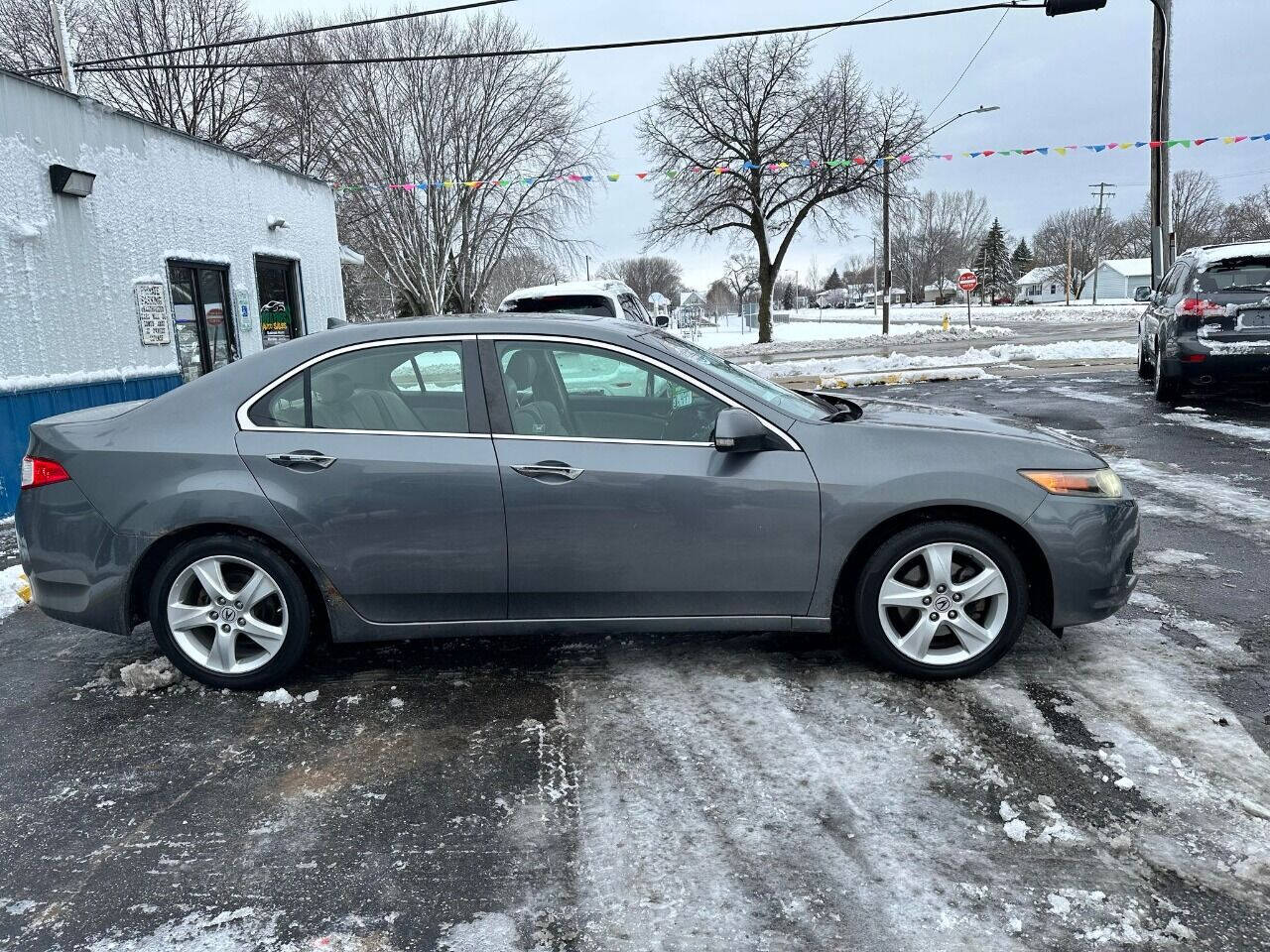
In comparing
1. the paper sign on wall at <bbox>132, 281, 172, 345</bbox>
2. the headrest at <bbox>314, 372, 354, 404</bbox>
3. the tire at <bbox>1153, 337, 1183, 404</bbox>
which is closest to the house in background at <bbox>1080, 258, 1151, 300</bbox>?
the tire at <bbox>1153, 337, 1183, 404</bbox>

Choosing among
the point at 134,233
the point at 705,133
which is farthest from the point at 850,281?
the point at 134,233

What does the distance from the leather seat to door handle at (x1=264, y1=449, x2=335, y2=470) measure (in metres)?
0.77

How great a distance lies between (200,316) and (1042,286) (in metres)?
116

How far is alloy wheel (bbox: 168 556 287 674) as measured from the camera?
3773 mm

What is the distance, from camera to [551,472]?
3.63 m

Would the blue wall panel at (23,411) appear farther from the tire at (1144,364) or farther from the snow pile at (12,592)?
the tire at (1144,364)

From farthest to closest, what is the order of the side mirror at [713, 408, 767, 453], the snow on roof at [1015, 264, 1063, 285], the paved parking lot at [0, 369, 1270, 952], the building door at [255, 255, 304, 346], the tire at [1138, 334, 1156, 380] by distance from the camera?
1. the snow on roof at [1015, 264, 1063, 285]
2. the tire at [1138, 334, 1156, 380]
3. the building door at [255, 255, 304, 346]
4. the side mirror at [713, 408, 767, 453]
5. the paved parking lot at [0, 369, 1270, 952]

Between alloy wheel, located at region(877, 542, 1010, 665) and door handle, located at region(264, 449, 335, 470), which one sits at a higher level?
door handle, located at region(264, 449, 335, 470)

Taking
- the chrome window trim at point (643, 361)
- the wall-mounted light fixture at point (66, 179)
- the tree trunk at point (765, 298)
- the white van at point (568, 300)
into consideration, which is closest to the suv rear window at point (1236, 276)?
the white van at point (568, 300)

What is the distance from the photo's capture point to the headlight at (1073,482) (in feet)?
11.9

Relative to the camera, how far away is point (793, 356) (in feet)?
Answer: 91.5

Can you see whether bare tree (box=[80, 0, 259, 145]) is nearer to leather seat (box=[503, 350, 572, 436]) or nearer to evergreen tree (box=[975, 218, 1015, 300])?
leather seat (box=[503, 350, 572, 436])

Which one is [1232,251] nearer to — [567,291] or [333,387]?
[567,291]

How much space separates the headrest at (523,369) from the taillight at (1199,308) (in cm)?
907
